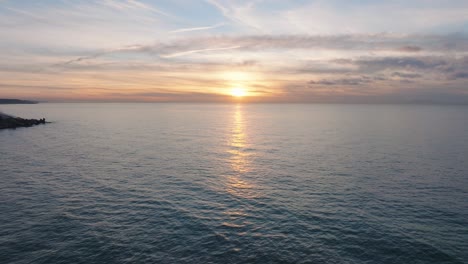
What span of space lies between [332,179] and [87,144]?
273ft

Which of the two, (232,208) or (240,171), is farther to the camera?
(240,171)

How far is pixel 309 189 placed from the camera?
56625 mm

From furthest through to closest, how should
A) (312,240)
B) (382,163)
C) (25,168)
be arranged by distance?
(382,163) < (25,168) < (312,240)

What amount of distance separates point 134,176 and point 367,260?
47869 mm

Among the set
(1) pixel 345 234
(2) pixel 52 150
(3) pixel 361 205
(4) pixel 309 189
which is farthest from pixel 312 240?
(2) pixel 52 150

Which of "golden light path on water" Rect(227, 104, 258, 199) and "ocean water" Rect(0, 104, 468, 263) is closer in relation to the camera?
"ocean water" Rect(0, 104, 468, 263)

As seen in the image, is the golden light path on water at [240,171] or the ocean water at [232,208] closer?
the ocean water at [232,208]

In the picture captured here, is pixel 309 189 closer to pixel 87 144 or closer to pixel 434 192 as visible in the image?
pixel 434 192

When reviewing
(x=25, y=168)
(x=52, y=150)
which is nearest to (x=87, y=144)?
(x=52, y=150)

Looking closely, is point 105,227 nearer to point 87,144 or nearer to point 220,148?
point 220,148

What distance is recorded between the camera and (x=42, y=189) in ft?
181

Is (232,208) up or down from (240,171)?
down

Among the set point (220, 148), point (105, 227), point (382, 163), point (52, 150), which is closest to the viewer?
point (105, 227)

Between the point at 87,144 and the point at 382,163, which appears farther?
the point at 87,144
